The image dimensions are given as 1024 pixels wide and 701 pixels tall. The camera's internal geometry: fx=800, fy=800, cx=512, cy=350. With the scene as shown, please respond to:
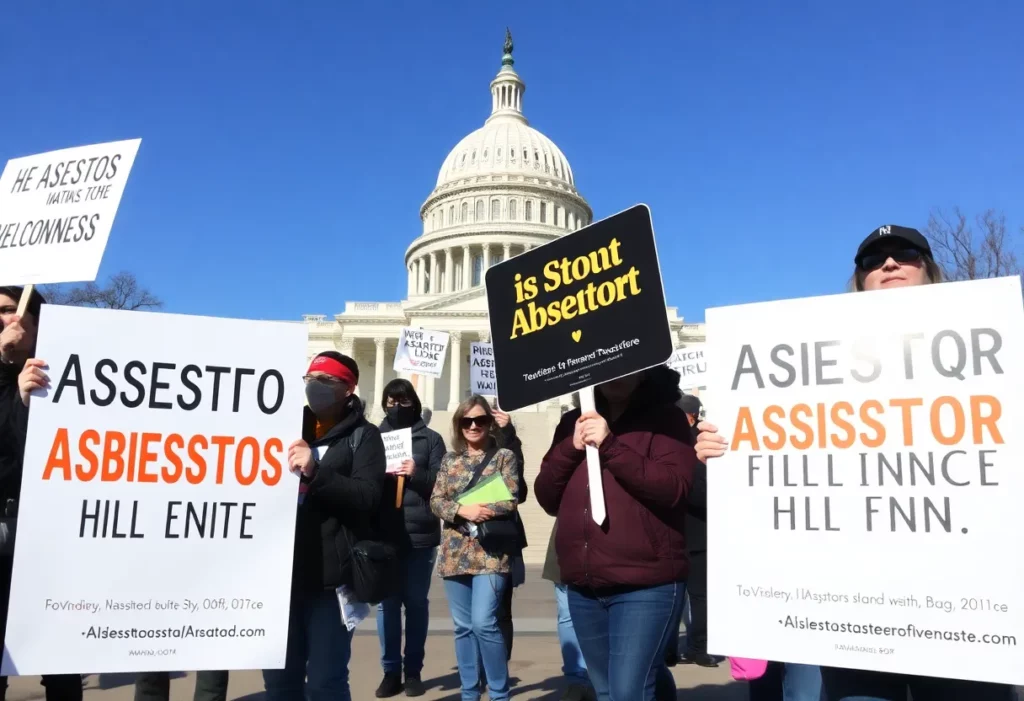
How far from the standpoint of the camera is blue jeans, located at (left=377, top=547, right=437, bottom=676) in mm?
6156

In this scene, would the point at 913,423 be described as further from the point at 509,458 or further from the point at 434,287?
the point at 434,287

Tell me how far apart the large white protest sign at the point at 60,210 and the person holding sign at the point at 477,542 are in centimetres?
268

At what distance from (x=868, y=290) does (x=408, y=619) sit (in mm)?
4552

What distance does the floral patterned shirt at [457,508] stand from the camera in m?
5.40

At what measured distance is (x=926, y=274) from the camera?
130 inches

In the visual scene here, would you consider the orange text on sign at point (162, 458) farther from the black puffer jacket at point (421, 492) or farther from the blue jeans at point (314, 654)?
the black puffer jacket at point (421, 492)

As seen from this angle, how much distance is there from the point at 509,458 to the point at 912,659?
316 cm

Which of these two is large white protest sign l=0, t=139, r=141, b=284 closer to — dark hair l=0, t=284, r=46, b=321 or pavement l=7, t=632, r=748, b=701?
dark hair l=0, t=284, r=46, b=321

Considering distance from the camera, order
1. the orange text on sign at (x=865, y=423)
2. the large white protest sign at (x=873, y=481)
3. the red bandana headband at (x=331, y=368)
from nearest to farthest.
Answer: the large white protest sign at (x=873, y=481) → the orange text on sign at (x=865, y=423) → the red bandana headband at (x=331, y=368)

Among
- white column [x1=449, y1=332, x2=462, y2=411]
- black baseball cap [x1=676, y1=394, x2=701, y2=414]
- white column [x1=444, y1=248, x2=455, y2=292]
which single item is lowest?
black baseball cap [x1=676, y1=394, x2=701, y2=414]

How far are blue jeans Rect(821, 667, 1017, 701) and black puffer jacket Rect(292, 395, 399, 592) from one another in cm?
216

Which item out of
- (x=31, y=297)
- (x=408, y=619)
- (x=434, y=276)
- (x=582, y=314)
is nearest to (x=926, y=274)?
(x=582, y=314)

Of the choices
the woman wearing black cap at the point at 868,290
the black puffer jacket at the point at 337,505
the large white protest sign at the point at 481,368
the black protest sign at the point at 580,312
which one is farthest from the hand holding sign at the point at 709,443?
the large white protest sign at the point at 481,368

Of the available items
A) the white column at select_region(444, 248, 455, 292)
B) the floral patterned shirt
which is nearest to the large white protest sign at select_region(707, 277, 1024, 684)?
the floral patterned shirt
